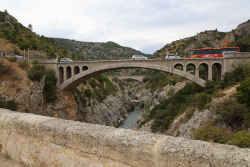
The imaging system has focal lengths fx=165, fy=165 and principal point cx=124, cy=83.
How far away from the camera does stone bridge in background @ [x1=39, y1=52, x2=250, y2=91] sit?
701 inches

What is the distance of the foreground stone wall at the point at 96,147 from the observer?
1.82 meters

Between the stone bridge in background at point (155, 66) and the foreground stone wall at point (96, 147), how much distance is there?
18.3 m

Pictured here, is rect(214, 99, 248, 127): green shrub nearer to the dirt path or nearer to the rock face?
the dirt path

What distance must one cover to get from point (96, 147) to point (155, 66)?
19.0 m

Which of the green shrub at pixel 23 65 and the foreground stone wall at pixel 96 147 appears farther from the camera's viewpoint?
the green shrub at pixel 23 65

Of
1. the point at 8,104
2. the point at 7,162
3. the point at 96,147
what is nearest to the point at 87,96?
the point at 8,104

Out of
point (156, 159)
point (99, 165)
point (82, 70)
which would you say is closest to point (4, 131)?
point (99, 165)

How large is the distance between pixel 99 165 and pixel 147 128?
64.2ft

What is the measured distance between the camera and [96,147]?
2404mm

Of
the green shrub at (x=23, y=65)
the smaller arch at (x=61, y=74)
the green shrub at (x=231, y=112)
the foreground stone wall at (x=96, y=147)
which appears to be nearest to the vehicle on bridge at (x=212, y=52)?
the green shrub at (x=231, y=112)

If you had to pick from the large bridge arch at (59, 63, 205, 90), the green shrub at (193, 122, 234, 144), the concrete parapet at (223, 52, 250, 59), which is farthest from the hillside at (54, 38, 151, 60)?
the green shrub at (193, 122, 234, 144)

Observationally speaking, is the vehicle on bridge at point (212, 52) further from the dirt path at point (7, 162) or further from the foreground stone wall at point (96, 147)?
the dirt path at point (7, 162)

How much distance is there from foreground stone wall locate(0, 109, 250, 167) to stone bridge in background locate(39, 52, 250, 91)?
1829cm

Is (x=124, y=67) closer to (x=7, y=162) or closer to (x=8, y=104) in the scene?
(x=8, y=104)
